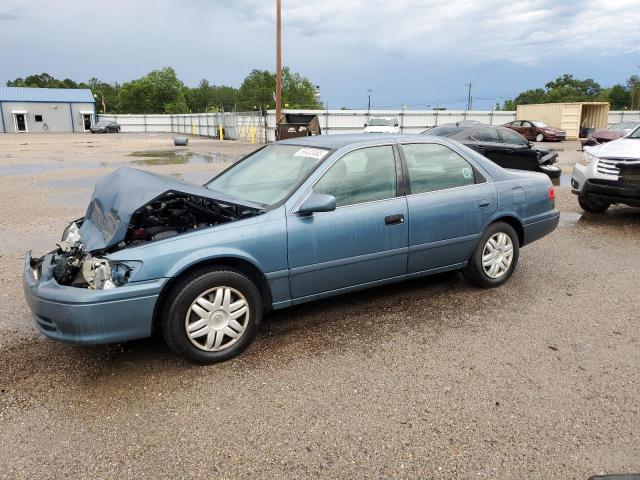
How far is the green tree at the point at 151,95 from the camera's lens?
96125mm

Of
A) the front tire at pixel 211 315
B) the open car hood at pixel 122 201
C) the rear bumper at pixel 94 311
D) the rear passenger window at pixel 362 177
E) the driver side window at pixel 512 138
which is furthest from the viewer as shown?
the driver side window at pixel 512 138

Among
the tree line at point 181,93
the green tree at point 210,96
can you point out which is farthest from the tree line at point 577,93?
the green tree at point 210,96

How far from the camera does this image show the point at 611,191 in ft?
25.2

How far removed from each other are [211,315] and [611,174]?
6800 mm

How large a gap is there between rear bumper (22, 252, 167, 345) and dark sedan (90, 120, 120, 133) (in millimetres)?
58122

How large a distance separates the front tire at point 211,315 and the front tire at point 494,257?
87.7 inches

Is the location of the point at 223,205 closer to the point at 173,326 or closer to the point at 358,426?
the point at 173,326

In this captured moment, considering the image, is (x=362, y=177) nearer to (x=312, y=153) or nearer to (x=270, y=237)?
(x=312, y=153)

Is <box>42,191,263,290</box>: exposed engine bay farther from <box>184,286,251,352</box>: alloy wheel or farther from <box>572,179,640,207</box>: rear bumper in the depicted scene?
<box>572,179,640,207</box>: rear bumper

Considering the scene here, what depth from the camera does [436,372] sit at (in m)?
3.45

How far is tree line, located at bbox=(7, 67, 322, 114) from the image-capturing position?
9619 centimetres

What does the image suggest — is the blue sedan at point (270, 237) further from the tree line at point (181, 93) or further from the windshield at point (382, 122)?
the tree line at point (181, 93)

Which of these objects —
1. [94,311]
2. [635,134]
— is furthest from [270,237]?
[635,134]

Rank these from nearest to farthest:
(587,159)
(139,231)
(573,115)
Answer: (139,231) → (587,159) → (573,115)
